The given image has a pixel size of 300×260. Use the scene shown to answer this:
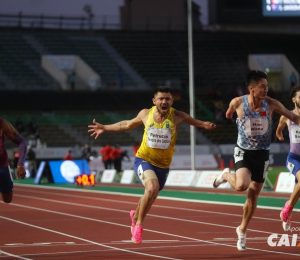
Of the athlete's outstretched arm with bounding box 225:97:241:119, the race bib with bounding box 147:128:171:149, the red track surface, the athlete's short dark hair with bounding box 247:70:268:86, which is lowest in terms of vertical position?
the red track surface

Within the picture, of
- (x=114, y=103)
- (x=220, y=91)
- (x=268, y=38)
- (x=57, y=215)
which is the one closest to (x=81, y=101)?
(x=114, y=103)

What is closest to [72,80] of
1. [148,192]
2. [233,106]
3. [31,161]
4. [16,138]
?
[31,161]

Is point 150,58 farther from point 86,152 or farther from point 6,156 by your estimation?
point 6,156

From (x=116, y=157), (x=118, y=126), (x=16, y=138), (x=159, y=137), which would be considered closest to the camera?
(x=16, y=138)

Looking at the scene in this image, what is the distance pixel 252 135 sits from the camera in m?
12.7

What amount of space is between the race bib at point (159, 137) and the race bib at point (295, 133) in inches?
106

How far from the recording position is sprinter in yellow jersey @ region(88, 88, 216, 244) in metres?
12.9

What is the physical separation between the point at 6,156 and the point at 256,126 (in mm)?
3073

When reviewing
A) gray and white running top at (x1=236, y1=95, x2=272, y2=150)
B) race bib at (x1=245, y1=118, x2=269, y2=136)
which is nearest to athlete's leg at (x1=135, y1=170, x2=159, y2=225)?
gray and white running top at (x1=236, y1=95, x2=272, y2=150)

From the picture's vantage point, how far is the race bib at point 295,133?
49.1 feet

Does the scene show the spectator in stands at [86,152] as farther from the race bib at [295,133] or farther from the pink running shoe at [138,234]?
the pink running shoe at [138,234]

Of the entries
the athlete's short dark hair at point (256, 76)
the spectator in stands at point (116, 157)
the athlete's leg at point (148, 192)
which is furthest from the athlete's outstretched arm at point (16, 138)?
the spectator in stands at point (116, 157)

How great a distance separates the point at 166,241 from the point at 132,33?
51349 mm

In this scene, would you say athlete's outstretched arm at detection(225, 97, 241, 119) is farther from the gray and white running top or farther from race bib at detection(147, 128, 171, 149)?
race bib at detection(147, 128, 171, 149)
